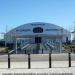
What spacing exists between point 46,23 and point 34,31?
25.0ft

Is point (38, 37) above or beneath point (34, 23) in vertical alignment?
beneath

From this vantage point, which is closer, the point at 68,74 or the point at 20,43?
the point at 68,74

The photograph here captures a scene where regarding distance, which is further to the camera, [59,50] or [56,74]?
[59,50]

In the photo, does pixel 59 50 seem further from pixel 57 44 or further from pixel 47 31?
pixel 47 31

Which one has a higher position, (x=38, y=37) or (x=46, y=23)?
(x=46, y=23)

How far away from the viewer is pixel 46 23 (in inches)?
4712

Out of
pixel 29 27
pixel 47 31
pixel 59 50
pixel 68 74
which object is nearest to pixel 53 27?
pixel 47 31

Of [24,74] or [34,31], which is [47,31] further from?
[24,74]

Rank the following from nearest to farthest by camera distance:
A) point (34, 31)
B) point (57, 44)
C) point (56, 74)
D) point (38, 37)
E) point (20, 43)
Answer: point (56, 74)
point (57, 44)
point (20, 43)
point (38, 37)
point (34, 31)

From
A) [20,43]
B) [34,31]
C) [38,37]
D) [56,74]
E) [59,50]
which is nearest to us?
[56,74]

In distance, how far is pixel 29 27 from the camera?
11794 centimetres

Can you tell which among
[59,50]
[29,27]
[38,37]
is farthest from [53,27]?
[59,50]

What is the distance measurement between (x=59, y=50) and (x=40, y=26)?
7733cm

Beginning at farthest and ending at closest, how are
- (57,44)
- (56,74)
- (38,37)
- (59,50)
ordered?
(38,37)
(57,44)
(59,50)
(56,74)
